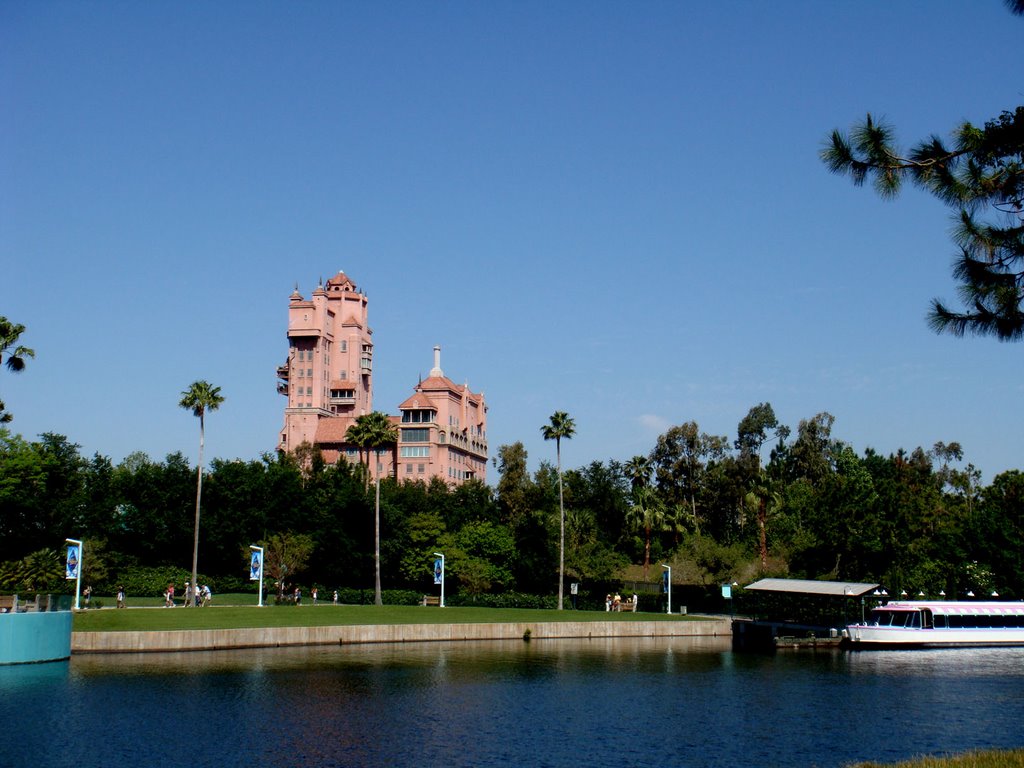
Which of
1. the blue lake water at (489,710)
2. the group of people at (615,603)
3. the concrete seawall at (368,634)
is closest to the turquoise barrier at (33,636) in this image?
the blue lake water at (489,710)

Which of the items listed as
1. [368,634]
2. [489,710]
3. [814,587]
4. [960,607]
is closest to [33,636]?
[368,634]

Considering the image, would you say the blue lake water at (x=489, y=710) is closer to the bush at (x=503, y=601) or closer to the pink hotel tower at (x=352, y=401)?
the bush at (x=503, y=601)

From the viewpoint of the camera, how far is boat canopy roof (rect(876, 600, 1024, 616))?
68.8m

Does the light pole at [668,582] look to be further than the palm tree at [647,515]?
No

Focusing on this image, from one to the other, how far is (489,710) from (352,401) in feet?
469

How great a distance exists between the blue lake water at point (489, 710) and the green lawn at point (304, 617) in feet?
16.5

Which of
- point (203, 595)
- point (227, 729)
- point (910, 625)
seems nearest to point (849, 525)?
point (910, 625)

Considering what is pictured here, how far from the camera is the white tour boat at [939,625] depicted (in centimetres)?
6731

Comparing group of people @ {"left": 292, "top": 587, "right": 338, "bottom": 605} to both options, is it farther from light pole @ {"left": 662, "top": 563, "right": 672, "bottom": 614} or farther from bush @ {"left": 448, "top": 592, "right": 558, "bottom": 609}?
light pole @ {"left": 662, "top": 563, "right": 672, "bottom": 614}

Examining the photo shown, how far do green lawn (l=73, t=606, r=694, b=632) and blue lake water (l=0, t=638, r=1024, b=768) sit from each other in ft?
16.5

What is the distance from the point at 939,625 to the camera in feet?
228

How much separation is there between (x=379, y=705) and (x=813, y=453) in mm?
93121

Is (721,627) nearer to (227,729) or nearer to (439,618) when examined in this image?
(439,618)

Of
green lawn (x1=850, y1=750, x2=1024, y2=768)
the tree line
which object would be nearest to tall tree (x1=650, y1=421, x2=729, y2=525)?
the tree line
